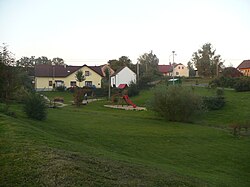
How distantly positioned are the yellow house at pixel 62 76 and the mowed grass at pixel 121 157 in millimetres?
39258

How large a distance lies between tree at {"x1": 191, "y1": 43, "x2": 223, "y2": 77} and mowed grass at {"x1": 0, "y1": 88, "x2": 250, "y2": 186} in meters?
46.1

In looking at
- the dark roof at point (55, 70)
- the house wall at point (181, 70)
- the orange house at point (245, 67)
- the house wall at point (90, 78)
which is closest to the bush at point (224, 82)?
the house wall at point (90, 78)

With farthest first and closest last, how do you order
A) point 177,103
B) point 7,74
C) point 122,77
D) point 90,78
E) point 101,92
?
1. point 122,77
2. point 90,78
3. point 101,92
4. point 177,103
5. point 7,74

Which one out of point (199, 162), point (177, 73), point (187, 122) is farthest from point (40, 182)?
point (177, 73)

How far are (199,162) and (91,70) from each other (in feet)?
176

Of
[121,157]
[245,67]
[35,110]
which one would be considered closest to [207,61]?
[245,67]

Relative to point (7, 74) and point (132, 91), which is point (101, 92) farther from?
point (7, 74)

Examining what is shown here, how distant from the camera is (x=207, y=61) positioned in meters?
72.8

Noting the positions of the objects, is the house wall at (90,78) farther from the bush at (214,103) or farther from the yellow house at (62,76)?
the bush at (214,103)

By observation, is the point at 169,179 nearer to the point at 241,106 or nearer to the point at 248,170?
the point at 248,170

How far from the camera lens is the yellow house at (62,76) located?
63500 mm

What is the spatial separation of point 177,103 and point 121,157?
1749cm

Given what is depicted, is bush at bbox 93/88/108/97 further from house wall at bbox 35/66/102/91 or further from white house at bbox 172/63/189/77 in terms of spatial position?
white house at bbox 172/63/189/77

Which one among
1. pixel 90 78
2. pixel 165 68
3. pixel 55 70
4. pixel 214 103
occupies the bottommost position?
pixel 214 103
